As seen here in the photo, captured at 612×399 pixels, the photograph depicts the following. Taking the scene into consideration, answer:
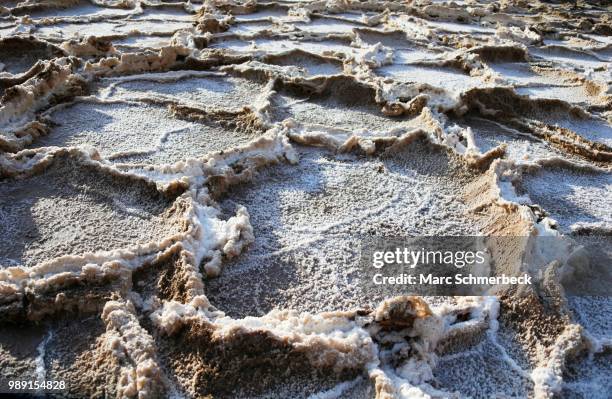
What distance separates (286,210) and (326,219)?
0.17 m

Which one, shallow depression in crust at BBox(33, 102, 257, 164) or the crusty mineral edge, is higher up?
shallow depression in crust at BBox(33, 102, 257, 164)

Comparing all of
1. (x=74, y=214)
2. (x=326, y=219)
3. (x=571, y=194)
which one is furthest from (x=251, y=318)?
(x=571, y=194)

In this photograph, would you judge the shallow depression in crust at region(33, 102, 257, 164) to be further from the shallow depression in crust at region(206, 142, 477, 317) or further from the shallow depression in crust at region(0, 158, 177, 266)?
the shallow depression in crust at region(206, 142, 477, 317)

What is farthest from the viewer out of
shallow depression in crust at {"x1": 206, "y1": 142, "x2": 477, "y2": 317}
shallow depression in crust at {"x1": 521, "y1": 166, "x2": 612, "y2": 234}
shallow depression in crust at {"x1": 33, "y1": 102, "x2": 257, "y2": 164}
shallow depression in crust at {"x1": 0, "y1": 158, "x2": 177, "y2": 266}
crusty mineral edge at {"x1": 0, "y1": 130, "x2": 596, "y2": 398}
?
shallow depression in crust at {"x1": 33, "y1": 102, "x2": 257, "y2": 164}

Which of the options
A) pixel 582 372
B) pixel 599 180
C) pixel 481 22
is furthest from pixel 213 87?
pixel 481 22

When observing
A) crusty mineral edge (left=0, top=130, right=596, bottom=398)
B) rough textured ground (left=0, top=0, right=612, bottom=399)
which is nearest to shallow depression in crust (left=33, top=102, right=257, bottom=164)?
rough textured ground (left=0, top=0, right=612, bottom=399)

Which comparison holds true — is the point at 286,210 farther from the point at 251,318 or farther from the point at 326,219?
the point at 251,318

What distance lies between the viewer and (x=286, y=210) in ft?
6.84

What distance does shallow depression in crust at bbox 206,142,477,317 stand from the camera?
1.68m

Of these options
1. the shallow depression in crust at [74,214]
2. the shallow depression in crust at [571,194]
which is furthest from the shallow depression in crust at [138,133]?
the shallow depression in crust at [571,194]

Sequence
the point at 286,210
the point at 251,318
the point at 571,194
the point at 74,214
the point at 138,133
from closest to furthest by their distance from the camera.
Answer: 1. the point at 251,318
2. the point at 74,214
3. the point at 286,210
4. the point at 571,194
5. the point at 138,133

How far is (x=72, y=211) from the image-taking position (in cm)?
196

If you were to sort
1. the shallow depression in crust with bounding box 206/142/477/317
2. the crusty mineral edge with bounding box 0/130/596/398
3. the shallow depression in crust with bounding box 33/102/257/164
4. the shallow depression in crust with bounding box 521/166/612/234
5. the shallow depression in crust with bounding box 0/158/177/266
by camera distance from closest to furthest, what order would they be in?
the crusty mineral edge with bounding box 0/130/596/398, the shallow depression in crust with bounding box 206/142/477/317, the shallow depression in crust with bounding box 0/158/177/266, the shallow depression in crust with bounding box 521/166/612/234, the shallow depression in crust with bounding box 33/102/257/164

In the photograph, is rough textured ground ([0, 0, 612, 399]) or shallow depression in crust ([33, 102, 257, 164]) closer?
rough textured ground ([0, 0, 612, 399])
